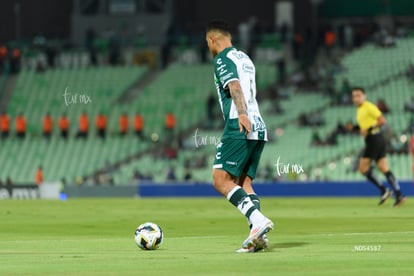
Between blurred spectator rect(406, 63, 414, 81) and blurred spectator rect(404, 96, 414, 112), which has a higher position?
blurred spectator rect(406, 63, 414, 81)

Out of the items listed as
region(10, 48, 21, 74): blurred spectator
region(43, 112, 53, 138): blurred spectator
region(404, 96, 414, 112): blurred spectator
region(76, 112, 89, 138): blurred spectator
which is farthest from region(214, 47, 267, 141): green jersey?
region(10, 48, 21, 74): blurred spectator

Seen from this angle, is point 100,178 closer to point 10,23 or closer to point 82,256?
point 10,23

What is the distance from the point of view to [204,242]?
606 inches

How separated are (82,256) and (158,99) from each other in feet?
138

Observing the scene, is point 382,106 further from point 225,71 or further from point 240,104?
point 240,104

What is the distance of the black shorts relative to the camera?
27.5 m

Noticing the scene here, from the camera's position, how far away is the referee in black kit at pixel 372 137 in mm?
26812

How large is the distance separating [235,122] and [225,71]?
62cm

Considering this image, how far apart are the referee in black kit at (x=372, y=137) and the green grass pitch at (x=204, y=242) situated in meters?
0.88

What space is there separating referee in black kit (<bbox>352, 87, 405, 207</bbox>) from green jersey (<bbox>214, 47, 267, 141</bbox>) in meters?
12.9

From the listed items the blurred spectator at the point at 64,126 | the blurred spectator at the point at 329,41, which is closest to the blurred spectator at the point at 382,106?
the blurred spectator at the point at 329,41

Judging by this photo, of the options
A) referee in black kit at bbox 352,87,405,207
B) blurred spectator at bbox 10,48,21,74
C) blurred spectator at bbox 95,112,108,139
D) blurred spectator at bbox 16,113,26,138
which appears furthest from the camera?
blurred spectator at bbox 10,48,21,74

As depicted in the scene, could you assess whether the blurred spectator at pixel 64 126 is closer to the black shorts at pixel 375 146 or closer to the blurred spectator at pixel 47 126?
the blurred spectator at pixel 47 126

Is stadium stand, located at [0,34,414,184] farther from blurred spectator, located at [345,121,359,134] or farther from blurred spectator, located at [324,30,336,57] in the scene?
blurred spectator, located at [324,30,336,57]
